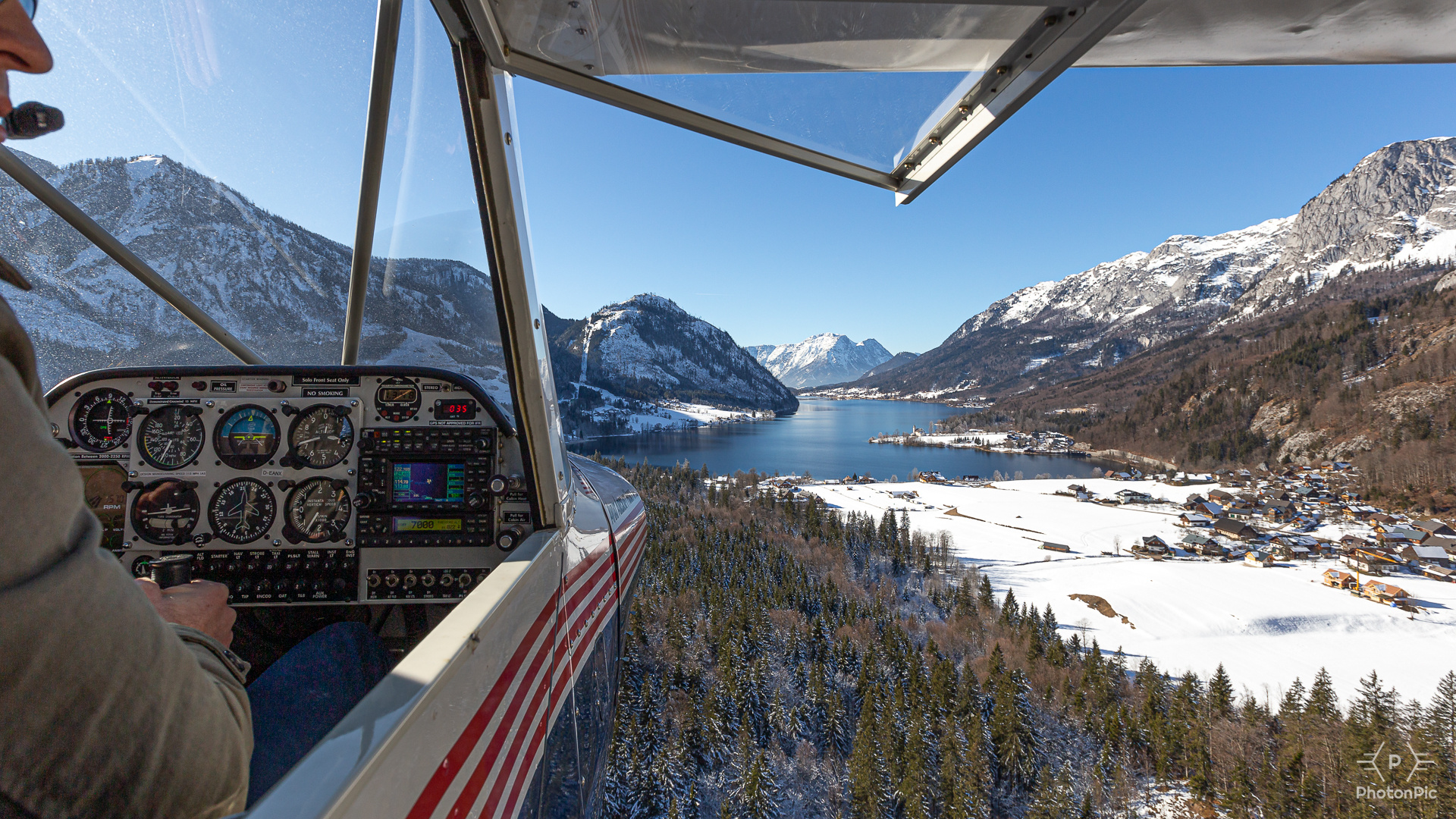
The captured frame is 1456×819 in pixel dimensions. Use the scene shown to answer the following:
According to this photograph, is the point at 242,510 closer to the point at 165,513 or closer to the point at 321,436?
the point at 165,513

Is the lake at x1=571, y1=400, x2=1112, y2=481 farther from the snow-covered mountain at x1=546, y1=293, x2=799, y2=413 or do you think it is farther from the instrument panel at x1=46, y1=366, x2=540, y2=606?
the instrument panel at x1=46, y1=366, x2=540, y2=606

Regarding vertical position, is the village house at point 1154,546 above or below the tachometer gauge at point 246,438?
below

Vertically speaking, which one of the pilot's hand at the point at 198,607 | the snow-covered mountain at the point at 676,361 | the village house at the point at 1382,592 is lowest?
the village house at the point at 1382,592

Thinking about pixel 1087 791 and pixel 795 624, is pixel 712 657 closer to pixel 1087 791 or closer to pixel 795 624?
pixel 795 624

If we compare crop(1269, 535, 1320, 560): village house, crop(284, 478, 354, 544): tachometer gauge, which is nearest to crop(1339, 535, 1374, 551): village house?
crop(1269, 535, 1320, 560): village house

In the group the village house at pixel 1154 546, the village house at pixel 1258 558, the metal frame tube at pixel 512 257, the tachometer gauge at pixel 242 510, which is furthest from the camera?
the village house at pixel 1154 546

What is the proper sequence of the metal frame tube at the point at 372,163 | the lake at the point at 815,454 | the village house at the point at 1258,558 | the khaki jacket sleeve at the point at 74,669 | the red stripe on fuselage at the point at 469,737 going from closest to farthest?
1. the khaki jacket sleeve at the point at 74,669
2. the red stripe on fuselage at the point at 469,737
3. the metal frame tube at the point at 372,163
4. the village house at the point at 1258,558
5. the lake at the point at 815,454

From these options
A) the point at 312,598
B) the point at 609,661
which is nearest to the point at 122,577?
the point at 609,661

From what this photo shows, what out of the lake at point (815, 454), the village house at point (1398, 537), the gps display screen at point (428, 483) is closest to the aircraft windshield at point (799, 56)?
the gps display screen at point (428, 483)

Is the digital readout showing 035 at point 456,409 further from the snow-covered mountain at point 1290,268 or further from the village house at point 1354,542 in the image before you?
the snow-covered mountain at point 1290,268
